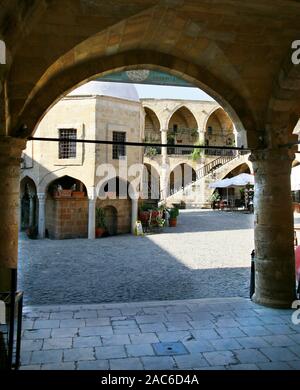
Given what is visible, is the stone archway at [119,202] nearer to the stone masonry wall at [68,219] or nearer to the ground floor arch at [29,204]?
the stone masonry wall at [68,219]

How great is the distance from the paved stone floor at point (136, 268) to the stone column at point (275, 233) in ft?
3.89

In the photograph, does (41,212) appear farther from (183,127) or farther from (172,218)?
(183,127)

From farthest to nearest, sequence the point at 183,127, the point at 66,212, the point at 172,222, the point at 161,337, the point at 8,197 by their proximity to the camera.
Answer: the point at 183,127, the point at 172,222, the point at 66,212, the point at 8,197, the point at 161,337

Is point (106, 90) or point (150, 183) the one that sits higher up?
point (106, 90)

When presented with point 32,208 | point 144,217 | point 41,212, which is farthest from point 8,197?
point 32,208

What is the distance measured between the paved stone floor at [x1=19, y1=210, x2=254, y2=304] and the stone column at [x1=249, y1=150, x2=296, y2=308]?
1.19 m

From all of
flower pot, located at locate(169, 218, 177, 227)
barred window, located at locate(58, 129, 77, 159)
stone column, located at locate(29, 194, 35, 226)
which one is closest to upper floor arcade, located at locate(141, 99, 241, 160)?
flower pot, located at locate(169, 218, 177, 227)

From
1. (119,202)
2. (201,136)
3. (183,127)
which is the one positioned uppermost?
(183,127)

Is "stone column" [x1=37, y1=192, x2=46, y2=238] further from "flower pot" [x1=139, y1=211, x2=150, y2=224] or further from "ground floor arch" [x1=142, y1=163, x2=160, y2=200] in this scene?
"ground floor arch" [x1=142, y1=163, x2=160, y2=200]

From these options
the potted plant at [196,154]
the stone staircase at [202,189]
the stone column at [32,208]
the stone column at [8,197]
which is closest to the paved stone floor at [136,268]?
the stone column at [8,197]

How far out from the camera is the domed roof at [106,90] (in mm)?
17062

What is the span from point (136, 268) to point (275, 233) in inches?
192

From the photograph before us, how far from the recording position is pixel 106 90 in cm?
1725
